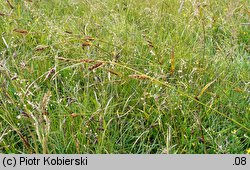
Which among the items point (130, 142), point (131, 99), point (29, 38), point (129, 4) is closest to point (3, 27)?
point (29, 38)

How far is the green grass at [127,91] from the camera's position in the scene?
5.17 feet

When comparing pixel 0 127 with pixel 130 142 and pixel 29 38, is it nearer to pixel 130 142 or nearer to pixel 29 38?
pixel 130 142

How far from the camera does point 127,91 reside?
1920mm

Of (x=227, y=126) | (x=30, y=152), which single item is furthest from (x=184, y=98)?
(x=30, y=152)

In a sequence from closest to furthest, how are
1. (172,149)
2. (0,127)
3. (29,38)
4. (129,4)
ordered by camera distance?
(172,149), (0,127), (29,38), (129,4)

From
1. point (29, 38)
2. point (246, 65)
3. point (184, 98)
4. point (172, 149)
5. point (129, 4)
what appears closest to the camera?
point (172, 149)

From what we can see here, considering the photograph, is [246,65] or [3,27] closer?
[246,65]

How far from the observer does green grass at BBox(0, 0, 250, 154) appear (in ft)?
5.17

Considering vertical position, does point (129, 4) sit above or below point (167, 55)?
above

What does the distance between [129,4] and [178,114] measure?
4.75 feet

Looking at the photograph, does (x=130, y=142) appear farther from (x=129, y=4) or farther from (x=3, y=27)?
(x=129, y=4)

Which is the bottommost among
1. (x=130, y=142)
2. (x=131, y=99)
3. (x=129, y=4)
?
(x=130, y=142)

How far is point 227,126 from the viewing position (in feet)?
5.72
